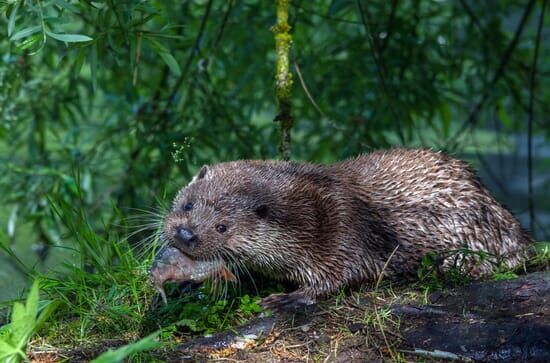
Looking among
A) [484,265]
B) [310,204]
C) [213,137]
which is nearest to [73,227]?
A: [310,204]

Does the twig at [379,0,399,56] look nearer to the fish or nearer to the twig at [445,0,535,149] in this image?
the twig at [445,0,535,149]

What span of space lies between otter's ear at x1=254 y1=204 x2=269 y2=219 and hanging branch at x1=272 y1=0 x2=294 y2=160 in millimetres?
915

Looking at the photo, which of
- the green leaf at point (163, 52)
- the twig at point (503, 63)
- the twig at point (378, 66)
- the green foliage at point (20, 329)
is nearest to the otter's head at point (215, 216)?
the green leaf at point (163, 52)

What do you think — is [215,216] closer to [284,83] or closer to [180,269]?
[180,269]

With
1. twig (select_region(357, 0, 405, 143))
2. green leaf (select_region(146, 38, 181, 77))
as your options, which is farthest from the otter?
twig (select_region(357, 0, 405, 143))

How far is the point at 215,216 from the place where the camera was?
13.6ft

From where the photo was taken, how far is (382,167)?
15.6 feet

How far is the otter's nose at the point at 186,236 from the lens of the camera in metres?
4.05

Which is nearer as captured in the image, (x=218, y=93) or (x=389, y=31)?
(x=389, y=31)

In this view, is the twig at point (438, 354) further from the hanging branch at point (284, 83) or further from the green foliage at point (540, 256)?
the hanging branch at point (284, 83)

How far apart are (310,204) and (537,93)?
483 centimetres

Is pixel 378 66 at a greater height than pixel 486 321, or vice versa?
pixel 378 66

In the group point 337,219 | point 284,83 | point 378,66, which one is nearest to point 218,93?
point 378,66

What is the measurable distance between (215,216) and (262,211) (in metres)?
0.23
